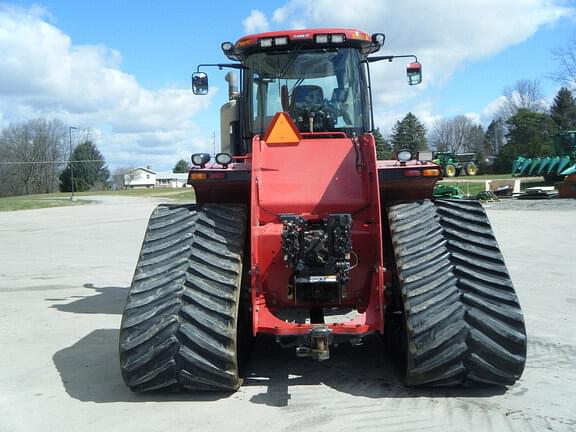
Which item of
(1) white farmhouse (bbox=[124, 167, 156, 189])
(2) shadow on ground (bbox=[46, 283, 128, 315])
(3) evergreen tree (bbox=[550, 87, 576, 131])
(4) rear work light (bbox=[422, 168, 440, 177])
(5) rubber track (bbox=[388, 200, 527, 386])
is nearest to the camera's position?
(5) rubber track (bbox=[388, 200, 527, 386])

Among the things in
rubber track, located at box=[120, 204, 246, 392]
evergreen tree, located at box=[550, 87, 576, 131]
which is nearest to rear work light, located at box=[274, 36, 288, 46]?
rubber track, located at box=[120, 204, 246, 392]

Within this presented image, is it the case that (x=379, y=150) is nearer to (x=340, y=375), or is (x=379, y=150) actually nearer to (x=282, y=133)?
(x=282, y=133)

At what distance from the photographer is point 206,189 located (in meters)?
5.16

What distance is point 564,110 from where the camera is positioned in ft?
223

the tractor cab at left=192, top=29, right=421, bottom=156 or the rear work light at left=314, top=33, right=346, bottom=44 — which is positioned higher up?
the rear work light at left=314, top=33, right=346, bottom=44

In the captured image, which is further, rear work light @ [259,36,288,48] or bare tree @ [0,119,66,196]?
bare tree @ [0,119,66,196]

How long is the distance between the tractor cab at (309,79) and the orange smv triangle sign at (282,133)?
715 millimetres

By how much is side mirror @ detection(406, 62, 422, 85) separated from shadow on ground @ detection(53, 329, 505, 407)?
3294 millimetres

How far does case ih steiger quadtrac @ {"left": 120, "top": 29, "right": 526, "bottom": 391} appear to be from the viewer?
421 cm

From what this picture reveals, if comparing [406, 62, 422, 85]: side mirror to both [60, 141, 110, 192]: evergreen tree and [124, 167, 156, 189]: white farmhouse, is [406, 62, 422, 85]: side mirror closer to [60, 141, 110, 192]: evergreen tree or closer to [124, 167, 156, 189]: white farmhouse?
[60, 141, 110, 192]: evergreen tree

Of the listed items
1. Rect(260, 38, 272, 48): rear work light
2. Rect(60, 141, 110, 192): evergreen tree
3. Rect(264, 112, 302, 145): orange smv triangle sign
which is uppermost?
Rect(60, 141, 110, 192): evergreen tree

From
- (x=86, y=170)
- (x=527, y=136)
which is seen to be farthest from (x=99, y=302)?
(x=86, y=170)

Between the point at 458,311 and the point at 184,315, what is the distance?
1936 millimetres

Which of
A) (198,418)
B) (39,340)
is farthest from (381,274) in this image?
(39,340)
